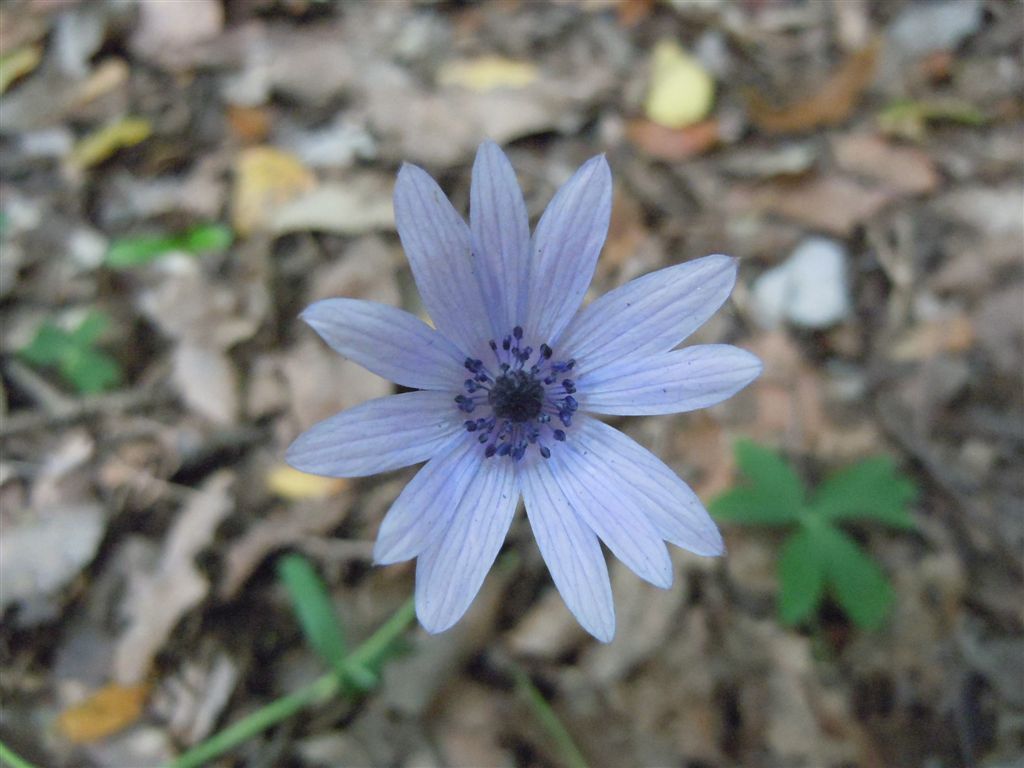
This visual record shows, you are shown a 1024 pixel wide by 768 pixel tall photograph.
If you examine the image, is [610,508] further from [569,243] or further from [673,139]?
[673,139]

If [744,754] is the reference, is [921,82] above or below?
above

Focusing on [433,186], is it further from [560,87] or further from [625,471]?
[560,87]

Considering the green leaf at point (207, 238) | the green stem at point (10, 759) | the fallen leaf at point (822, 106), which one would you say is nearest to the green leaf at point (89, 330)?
the green leaf at point (207, 238)

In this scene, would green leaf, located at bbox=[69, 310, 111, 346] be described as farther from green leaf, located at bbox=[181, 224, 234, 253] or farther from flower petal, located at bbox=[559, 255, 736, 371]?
flower petal, located at bbox=[559, 255, 736, 371]

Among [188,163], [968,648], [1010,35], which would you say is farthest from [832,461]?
[188,163]

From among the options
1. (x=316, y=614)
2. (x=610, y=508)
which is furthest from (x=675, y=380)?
(x=316, y=614)

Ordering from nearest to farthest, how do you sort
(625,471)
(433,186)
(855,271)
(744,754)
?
1. (433,186)
2. (625,471)
3. (744,754)
4. (855,271)

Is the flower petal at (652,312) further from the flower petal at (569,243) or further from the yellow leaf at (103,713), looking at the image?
the yellow leaf at (103,713)
